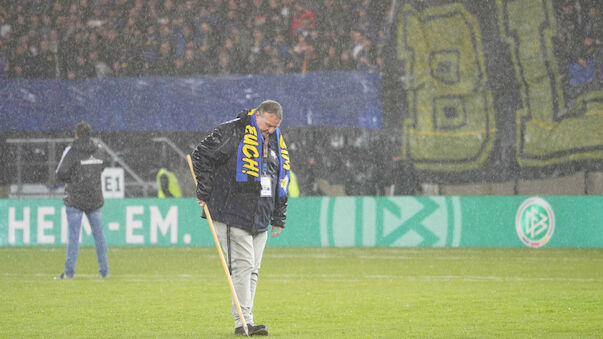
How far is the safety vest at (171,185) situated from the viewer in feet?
70.6

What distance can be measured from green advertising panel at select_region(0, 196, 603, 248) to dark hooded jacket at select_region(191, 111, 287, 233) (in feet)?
37.6

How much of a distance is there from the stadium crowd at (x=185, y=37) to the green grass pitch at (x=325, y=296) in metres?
8.68

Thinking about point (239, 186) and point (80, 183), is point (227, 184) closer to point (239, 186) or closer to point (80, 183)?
point (239, 186)

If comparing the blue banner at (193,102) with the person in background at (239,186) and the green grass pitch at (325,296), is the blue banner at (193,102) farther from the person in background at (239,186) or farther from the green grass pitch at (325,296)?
the person in background at (239,186)

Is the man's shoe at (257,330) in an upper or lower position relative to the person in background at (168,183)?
lower

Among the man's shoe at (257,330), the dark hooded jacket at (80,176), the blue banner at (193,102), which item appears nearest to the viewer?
the man's shoe at (257,330)

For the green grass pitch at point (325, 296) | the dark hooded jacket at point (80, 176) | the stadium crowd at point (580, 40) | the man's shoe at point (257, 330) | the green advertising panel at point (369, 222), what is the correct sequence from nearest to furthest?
the man's shoe at point (257, 330) < the green grass pitch at point (325, 296) < the dark hooded jacket at point (80, 176) < the green advertising panel at point (369, 222) < the stadium crowd at point (580, 40)

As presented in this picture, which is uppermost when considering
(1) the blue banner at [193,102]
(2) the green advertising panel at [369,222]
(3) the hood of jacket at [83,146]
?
(1) the blue banner at [193,102]

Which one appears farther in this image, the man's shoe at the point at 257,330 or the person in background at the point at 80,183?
the person in background at the point at 80,183

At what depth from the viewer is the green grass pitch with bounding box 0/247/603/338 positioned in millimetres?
7434

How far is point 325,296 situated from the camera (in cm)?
1004

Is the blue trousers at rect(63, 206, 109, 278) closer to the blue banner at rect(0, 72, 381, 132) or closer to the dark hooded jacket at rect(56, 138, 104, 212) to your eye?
the dark hooded jacket at rect(56, 138, 104, 212)

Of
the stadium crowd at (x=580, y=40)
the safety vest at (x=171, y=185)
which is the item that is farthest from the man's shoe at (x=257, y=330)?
the stadium crowd at (x=580, y=40)

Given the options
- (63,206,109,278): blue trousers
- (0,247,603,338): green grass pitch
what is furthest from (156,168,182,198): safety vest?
(63,206,109,278): blue trousers
